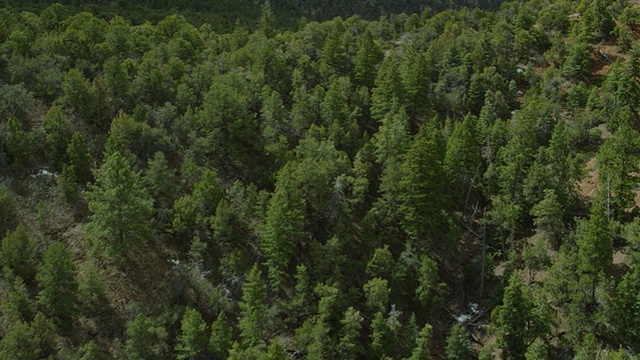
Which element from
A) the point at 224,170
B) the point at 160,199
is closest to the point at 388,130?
the point at 224,170

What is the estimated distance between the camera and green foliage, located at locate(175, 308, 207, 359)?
47.5 metres

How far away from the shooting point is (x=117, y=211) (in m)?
Result: 50.1

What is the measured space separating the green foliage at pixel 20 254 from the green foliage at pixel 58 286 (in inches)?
55.5

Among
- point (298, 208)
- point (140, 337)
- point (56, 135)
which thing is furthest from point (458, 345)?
point (56, 135)

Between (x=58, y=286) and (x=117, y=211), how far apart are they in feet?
25.9

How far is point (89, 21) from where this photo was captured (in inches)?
3182

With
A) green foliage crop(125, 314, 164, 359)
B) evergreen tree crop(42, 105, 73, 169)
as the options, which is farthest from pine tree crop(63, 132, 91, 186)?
green foliage crop(125, 314, 164, 359)

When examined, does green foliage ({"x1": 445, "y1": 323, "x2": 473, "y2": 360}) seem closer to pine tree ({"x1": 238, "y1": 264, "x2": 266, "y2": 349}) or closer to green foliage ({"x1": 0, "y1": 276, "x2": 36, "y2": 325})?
pine tree ({"x1": 238, "y1": 264, "x2": 266, "y2": 349})

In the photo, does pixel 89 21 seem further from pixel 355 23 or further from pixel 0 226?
pixel 355 23

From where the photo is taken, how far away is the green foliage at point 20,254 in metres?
47.6

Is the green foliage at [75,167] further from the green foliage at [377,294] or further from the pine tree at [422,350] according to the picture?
the pine tree at [422,350]

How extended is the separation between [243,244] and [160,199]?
9.83 m

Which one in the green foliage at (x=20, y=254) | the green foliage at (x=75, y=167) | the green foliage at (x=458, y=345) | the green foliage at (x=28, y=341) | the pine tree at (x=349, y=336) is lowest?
the green foliage at (x=458, y=345)

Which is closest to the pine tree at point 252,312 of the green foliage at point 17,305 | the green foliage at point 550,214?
the green foliage at point 17,305
